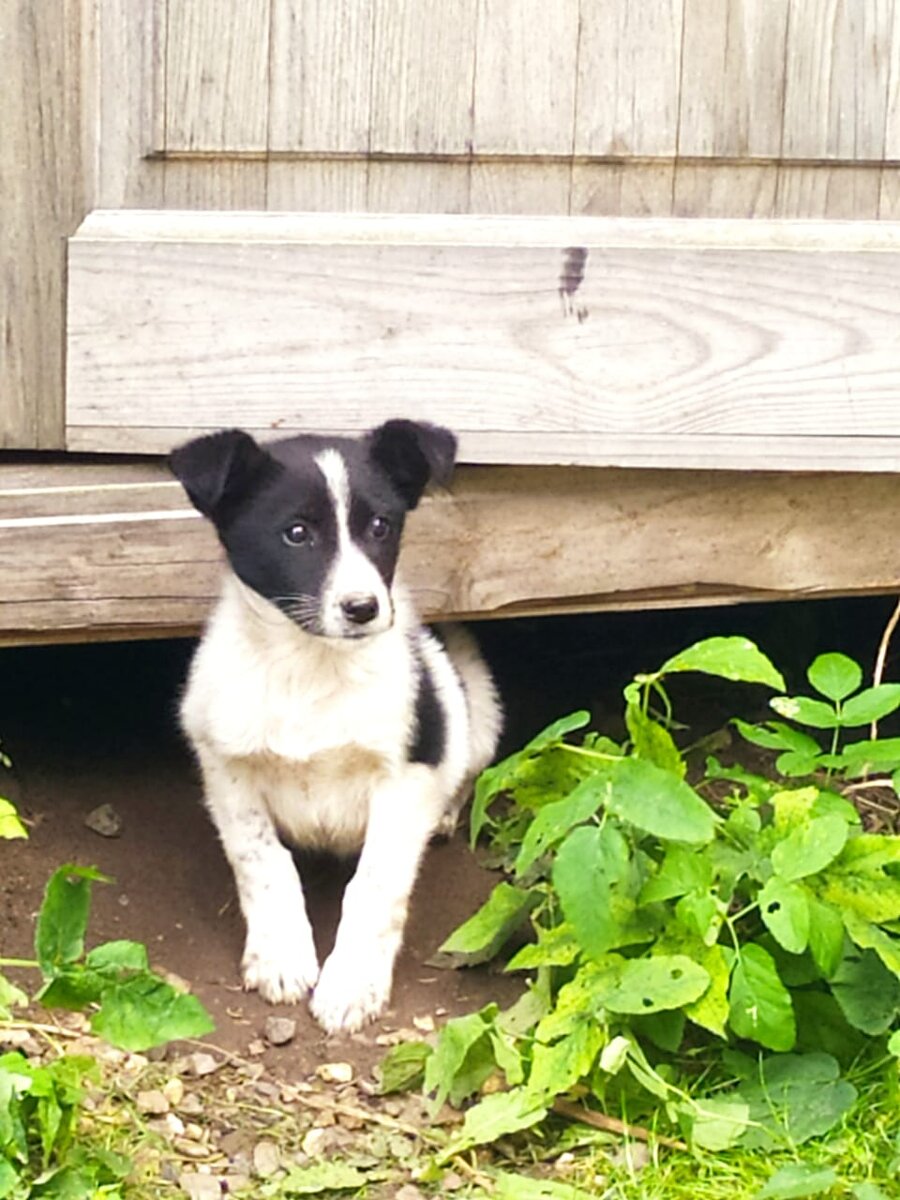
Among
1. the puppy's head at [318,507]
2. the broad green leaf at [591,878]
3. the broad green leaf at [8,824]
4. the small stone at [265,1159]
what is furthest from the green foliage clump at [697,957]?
the broad green leaf at [8,824]

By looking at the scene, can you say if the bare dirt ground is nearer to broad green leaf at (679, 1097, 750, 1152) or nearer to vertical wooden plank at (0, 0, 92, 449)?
broad green leaf at (679, 1097, 750, 1152)

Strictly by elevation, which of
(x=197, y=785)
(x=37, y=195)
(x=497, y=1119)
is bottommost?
(x=197, y=785)

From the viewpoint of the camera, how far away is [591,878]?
10.2 ft

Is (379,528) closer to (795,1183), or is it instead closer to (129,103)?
(129,103)

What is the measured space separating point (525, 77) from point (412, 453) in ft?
2.73

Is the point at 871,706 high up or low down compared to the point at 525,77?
down

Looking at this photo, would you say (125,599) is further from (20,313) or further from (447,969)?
(447,969)

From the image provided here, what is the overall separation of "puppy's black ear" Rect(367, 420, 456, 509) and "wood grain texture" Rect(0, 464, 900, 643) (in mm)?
286

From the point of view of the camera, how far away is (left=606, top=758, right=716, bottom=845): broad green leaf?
10.2ft

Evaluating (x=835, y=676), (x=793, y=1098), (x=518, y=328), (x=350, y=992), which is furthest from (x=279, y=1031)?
(x=518, y=328)

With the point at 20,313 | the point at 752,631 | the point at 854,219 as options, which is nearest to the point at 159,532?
the point at 20,313

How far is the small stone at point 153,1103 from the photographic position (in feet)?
11.1

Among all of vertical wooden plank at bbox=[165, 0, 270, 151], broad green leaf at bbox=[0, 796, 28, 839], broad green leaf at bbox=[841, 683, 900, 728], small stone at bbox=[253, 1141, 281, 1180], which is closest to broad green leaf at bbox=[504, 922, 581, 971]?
small stone at bbox=[253, 1141, 281, 1180]

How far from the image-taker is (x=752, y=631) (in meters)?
5.46
